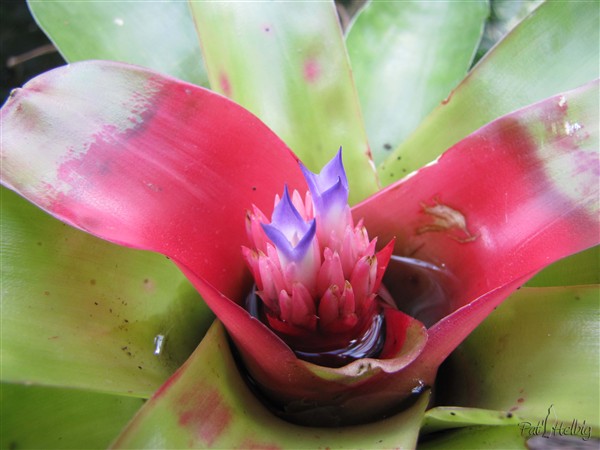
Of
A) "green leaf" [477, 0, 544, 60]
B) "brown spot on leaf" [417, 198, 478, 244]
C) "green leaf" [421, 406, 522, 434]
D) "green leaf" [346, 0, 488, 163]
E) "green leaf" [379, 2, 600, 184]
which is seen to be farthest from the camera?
"green leaf" [477, 0, 544, 60]

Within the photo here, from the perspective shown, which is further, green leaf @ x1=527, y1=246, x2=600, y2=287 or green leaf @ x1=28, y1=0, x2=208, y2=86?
green leaf @ x1=28, y1=0, x2=208, y2=86

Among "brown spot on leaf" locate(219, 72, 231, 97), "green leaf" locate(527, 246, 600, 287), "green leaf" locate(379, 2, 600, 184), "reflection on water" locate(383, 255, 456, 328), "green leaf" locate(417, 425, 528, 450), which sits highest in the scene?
"brown spot on leaf" locate(219, 72, 231, 97)

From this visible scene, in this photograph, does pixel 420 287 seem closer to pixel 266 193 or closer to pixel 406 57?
Result: pixel 266 193

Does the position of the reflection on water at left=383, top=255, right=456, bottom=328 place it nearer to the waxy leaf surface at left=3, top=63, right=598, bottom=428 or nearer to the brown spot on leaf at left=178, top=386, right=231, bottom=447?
the waxy leaf surface at left=3, top=63, right=598, bottom=428

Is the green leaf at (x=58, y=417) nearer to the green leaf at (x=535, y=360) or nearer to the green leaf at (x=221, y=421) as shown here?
the green leaf at (x=221, y=421)

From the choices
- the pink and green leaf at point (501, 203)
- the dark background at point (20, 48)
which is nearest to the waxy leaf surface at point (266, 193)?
the pink and green leaf at point (501, 203)

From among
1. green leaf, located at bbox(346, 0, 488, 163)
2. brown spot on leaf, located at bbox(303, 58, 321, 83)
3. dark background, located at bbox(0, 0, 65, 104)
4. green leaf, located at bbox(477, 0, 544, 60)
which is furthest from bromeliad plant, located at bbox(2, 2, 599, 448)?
dark background, located at bbox(0, 0, 65, 104)
